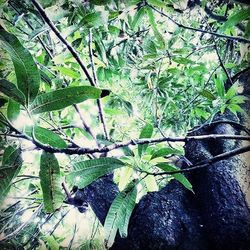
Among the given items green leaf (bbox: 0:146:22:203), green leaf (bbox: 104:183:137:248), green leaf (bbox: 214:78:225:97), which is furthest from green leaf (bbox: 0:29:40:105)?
green leaf (bbox: 214:78:225:97)

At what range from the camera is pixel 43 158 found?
80cm

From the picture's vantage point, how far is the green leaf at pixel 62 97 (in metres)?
0.75

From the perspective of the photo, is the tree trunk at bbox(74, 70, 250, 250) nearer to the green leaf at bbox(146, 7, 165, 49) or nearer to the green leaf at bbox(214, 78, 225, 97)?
the green leaf at bbox(214, 78, 225, 97)

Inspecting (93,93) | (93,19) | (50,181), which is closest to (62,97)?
(93,93)

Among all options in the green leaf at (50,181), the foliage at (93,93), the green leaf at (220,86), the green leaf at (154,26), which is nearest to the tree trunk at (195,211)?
the foliage at (93,93)

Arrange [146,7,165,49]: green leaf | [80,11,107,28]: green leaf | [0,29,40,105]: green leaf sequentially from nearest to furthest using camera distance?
[0,29,40,105]: green leaf
[80,11,107,28]: green leaf
[146,7,165,49]: green leaf

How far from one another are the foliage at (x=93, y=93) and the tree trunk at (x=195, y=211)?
5.1 inches

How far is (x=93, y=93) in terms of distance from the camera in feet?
2.45

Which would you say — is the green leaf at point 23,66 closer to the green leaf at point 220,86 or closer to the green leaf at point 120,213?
the green leaf at point 120,213

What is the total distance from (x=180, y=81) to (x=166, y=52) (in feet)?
2.64

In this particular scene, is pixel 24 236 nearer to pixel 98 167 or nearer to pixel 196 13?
pixel 98 167

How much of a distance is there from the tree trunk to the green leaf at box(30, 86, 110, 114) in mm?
732

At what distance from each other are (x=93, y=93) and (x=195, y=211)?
915mm

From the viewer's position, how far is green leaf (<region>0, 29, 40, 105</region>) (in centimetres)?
70
